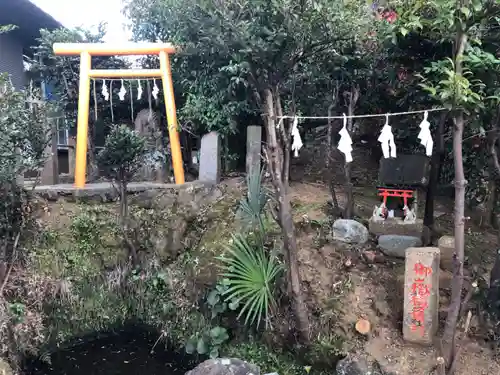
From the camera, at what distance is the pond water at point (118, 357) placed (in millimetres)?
6371

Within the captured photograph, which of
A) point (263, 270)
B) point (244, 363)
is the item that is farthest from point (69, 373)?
point (263, 270)

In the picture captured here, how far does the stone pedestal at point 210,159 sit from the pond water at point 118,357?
330 centimetres

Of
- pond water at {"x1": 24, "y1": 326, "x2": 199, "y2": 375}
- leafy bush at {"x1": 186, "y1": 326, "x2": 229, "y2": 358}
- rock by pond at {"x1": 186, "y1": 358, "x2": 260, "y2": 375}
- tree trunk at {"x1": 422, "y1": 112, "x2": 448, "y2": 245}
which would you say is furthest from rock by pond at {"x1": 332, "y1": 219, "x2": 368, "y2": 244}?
pond water at {"x1": 24, "y1": 326, "x2": 199, "y2": 375}

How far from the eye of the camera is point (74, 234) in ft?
24.0

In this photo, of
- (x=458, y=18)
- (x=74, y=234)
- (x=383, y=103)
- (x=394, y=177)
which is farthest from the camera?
(x=383, y=103)

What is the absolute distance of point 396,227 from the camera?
6.52m

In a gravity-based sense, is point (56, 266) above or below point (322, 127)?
below

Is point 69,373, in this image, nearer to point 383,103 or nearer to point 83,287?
point 83,287

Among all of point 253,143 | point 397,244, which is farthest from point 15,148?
point 397,244

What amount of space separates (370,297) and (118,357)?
13.1 feet

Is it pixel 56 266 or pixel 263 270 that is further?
pixel 56 266

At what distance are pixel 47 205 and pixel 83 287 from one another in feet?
5.77

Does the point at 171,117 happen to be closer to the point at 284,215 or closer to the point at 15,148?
the point at 15,148

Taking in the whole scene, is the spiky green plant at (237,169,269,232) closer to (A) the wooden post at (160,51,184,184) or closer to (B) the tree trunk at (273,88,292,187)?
(B) the tree trunk at (273,88,292,187)
